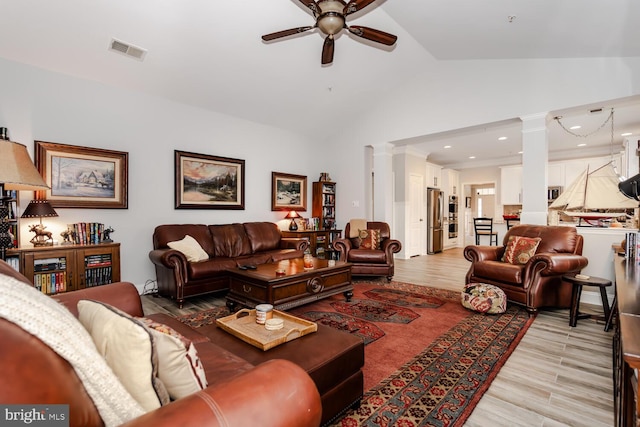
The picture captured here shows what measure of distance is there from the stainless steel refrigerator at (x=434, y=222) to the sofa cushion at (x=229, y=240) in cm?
511

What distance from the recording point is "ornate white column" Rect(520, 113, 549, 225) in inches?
166

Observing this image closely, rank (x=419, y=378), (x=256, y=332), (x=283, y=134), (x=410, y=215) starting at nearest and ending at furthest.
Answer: (x=256, y=332), (x=419, y=378), (x=283, y=134), (x=410, y=215)

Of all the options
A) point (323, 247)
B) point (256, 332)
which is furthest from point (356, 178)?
point (256, 332)

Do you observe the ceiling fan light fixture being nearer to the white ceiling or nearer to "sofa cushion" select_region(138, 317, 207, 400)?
the white ceiling

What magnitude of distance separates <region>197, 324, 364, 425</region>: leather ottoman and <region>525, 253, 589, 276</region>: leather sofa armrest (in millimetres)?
2550

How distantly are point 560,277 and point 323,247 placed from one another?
3841mm

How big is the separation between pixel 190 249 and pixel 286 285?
5.06 feet

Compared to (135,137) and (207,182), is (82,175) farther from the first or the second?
(207,182)

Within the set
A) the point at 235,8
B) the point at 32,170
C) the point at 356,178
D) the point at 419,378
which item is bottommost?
the point at 419,378

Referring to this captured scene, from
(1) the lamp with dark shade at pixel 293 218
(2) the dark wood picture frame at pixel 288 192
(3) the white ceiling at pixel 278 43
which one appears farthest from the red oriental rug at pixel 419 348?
(3) the white ceiling at pixel 278 43

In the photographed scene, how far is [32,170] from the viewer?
89.4 inches

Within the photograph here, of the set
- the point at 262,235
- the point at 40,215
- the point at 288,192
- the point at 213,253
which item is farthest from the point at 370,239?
the point at 40,215

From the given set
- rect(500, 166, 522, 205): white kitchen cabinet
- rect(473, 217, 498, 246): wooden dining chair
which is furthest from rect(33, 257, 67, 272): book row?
rect(500, 166, 522, 205): white kitchen cabinet

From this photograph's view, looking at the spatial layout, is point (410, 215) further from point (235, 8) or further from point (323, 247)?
point (235, 8)
